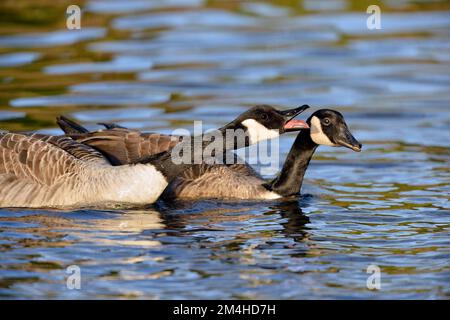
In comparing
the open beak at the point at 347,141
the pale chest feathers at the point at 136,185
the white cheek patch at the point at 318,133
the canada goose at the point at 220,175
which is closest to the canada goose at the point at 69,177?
the pale chest feathers at the point at 136,185

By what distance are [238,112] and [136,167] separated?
20.7 ft

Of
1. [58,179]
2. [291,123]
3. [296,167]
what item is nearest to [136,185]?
[58,179]

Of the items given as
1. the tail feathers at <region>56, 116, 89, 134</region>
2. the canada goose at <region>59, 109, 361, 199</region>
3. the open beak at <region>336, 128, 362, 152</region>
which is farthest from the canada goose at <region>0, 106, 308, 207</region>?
the tail feathers at <region>56, 116, 89, 134</region>

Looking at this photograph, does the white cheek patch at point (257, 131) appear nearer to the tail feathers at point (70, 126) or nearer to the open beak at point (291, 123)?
the open beak at point (291, 123)

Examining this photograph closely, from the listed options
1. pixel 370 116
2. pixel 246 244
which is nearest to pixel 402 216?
pixel 246 244

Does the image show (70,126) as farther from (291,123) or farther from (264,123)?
(291,123)

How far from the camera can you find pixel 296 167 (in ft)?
46.9

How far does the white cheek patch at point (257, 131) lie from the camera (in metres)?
13.6

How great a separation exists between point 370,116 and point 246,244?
27.1 ft

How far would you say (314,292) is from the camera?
10.0 metres

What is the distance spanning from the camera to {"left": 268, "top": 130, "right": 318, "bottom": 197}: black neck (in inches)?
559

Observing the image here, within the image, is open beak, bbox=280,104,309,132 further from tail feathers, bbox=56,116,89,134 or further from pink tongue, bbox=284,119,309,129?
tail feathers, bbox=56,116,89,134
